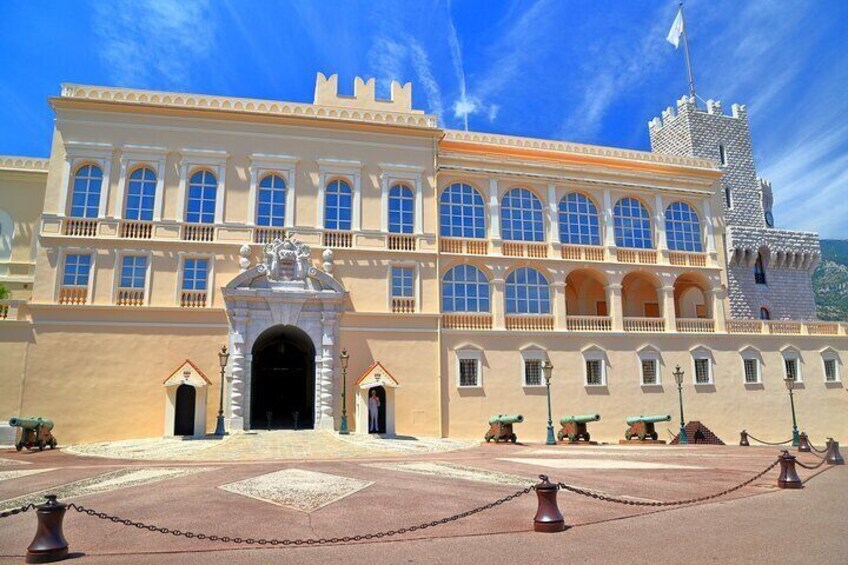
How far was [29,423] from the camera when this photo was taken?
21.1 meters

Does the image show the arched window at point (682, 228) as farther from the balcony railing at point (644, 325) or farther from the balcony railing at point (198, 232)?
the balcony railing at point (198, 232)

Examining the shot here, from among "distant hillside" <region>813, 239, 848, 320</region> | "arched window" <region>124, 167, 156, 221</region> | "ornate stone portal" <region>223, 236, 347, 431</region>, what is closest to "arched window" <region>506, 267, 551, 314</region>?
"ornate stone portal" <region>223, 236, 347, 431</region>

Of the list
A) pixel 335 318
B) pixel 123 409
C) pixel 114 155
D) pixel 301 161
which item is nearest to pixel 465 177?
pixel 301 161

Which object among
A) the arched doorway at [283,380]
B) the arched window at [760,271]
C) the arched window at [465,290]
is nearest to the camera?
the arched doorway at [283,380]

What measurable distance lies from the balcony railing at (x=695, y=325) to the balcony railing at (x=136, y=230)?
1033 inches

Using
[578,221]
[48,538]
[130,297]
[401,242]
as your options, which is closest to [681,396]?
[578,221]

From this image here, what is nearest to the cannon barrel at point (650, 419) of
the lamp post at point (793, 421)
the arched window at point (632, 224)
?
the lamp post at point (793, 421)

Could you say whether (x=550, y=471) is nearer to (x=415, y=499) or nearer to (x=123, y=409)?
(x=415, y=499)

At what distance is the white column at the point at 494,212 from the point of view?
3018 centimetres

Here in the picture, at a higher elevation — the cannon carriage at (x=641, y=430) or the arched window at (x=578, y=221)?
the arched window at (x=578, y=221)

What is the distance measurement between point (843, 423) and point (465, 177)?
2443 cm

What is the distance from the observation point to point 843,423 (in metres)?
32.8

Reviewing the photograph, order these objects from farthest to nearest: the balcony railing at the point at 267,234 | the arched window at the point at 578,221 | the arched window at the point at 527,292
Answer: the arched window at the point at 578,221 → the arched window at the point at 527,292 → the balcony railing at the point at 267,234

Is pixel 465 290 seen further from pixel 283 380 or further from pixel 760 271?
pixel 760 271
